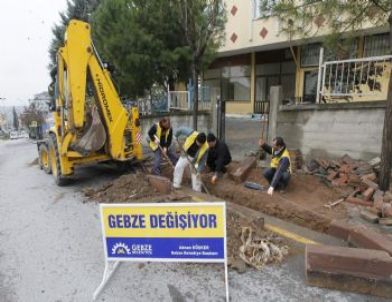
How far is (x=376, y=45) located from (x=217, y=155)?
342 inches

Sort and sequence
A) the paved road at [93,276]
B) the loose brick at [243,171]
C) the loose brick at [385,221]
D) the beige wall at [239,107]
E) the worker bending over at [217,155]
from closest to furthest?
the paved road at [93,276] < the loose brick at [385,221] < the worker bending over at [217,155] < the loose brick at [243,171] < the beige wall at [239,107]

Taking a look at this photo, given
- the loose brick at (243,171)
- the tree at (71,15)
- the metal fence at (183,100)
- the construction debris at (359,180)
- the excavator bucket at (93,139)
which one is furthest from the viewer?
the tree at (71,15)

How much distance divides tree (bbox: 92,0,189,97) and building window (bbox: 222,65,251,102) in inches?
264

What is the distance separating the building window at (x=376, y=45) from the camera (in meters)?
10.5

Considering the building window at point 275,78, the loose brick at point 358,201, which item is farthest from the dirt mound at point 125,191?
the building window at point 275,78

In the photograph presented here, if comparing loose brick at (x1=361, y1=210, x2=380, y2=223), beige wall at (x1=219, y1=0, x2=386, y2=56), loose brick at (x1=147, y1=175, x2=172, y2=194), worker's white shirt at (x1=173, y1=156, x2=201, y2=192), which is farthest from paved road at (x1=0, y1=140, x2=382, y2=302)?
beige wall at (x1=219, y1=0, x2=386, y2=56)

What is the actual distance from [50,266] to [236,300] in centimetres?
222

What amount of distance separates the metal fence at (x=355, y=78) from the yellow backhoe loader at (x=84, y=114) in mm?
4613

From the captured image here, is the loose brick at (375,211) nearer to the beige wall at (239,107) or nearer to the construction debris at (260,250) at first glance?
the construction debris at (260,250)

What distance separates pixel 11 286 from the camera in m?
3.12

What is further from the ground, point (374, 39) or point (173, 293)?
point (374, 39)

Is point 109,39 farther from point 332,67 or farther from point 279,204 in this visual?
point 279,204

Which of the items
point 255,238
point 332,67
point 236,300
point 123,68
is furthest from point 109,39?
point 236,300

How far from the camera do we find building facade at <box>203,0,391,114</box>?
6.65 meters
